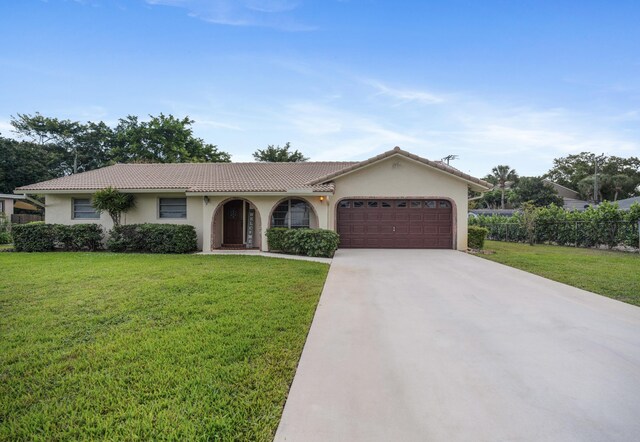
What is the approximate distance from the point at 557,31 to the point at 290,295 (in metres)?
14.8

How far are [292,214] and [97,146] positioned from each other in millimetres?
36584

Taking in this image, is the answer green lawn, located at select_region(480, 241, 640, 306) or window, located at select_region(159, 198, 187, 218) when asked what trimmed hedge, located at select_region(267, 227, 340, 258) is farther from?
green lawn, located at select_region(480, 241, 640, 306)

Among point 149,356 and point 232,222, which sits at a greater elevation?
point 232,222

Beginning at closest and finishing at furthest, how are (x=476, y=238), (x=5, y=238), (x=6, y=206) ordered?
(x=476, y=238) → (x=5, y=238) → (x=6, y=206)

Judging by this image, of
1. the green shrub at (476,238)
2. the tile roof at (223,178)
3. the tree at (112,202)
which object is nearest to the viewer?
the tree at (112,202)

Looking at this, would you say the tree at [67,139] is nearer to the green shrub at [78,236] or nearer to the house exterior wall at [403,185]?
the green shrub at [78,236]

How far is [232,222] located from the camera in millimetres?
14828

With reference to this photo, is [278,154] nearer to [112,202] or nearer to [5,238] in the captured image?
[112,202]

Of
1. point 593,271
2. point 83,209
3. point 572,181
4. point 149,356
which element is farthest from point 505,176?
point 149,356

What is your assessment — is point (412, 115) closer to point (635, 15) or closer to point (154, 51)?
point (635, 15)

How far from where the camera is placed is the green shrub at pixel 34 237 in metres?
12.9

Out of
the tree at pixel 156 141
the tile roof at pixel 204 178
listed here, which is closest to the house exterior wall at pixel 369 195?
the tile roof at pixel 204 178

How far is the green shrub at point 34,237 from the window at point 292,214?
373 inches

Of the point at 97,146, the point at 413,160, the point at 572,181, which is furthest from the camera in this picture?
the point at 572,181
